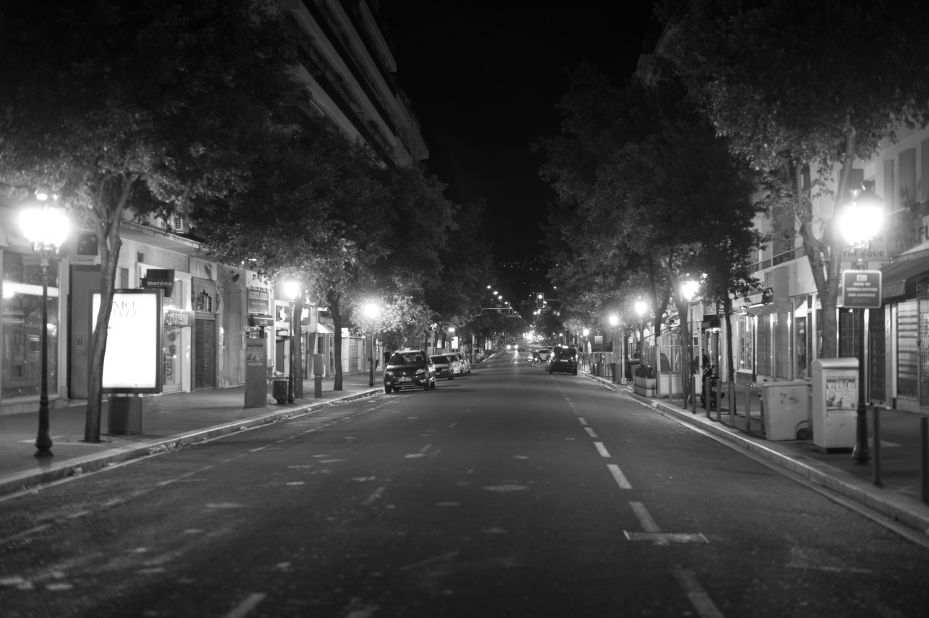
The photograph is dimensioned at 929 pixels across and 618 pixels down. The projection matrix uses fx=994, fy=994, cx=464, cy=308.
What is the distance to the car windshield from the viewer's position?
43.2m

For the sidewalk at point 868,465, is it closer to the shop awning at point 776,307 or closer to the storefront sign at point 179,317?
the shop awning at point 776,307

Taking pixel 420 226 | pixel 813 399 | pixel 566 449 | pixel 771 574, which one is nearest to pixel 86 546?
pixel 771 574

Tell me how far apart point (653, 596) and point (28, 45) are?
13.9 meters

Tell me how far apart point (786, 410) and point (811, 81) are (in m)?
5.98

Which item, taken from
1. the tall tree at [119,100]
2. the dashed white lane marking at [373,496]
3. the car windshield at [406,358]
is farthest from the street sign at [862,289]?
the car windshield at [406,358]

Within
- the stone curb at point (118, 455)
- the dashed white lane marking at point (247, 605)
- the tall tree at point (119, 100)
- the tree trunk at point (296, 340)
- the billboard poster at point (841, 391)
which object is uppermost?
the tall tree at point (119, 100)

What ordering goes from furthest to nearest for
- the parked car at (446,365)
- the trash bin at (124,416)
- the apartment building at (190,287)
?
the parked car at (446,365)
the apartment building at (190,287)
the trash bin at (124,416)

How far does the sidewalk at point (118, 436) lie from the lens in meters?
14.3

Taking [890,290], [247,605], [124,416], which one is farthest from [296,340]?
[247,605]

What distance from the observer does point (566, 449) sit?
16.9m

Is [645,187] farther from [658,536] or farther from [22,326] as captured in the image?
[658,536]

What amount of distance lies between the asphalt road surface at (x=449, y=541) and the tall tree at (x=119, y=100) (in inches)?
198

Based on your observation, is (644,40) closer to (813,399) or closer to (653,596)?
(813,399)

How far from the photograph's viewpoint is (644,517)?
10203mm
